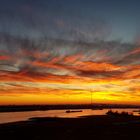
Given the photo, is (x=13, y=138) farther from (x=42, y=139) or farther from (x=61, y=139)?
(x=61, y=139)

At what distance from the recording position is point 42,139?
34.2 meters

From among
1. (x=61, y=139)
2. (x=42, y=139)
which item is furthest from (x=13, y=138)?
(x=61, y=139)

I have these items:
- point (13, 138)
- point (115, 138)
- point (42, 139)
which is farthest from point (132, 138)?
point (13, 138)

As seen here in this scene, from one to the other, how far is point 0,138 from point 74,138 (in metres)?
9.35

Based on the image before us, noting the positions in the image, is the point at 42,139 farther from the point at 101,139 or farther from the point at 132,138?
the point at 132,138

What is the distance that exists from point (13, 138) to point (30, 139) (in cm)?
243

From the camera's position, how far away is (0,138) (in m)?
35.5

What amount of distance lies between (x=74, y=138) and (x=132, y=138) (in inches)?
280

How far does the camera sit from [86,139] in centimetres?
3384

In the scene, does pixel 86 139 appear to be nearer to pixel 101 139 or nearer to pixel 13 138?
pixel 101 139

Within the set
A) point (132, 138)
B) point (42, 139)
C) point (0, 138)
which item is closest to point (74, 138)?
point (42, 139)

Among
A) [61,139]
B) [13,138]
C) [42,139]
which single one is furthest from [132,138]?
[13,138]

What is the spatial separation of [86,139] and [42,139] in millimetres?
5328

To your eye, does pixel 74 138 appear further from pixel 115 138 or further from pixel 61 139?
pixel 115 138
